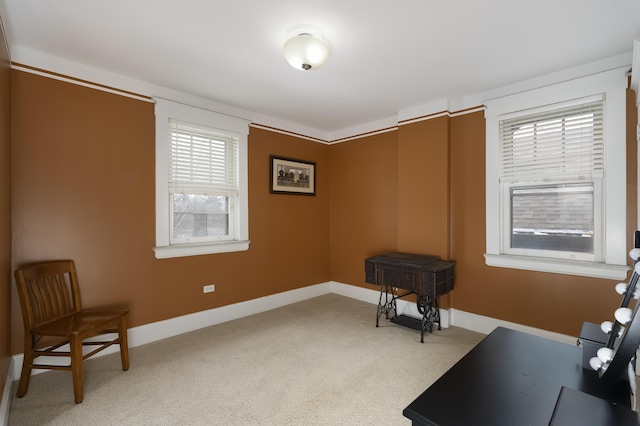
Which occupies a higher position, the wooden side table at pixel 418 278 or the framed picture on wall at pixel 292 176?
→ the framed picture on wall at pixel 292 176

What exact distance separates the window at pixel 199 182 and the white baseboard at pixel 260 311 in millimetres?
725

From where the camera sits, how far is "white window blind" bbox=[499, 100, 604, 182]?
104 inches

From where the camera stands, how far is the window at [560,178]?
2520mm

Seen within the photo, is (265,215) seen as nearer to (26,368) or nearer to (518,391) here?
(26,368)

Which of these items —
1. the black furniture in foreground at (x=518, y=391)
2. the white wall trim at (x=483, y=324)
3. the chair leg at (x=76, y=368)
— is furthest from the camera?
the white wall trim at (x=483, y=324)

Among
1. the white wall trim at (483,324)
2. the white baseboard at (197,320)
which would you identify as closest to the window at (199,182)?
the white baseboard at (197,320)

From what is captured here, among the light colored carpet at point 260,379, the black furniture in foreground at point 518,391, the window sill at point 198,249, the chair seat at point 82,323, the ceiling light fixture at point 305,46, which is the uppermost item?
the ceiling light fixture at point 305,46

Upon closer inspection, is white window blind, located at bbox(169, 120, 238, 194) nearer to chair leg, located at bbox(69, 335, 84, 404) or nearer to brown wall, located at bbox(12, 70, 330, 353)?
brown wall, located at bbox(12, 70, 330, 353)

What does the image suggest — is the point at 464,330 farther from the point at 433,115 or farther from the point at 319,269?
the point at 433,115

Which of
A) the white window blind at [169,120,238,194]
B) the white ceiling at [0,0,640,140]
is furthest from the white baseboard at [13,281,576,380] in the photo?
the white ceiling at [0,0,640,140]

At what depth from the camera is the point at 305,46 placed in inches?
83.1

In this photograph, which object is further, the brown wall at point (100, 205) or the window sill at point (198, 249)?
the window sill at point (198, 249)

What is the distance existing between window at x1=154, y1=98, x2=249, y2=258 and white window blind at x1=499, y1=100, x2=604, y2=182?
3011 mm

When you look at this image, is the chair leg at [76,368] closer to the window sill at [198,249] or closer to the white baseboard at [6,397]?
the white baseboard at [6,397]
